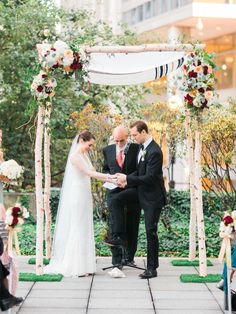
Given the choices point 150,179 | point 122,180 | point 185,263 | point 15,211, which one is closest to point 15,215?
point 15,211

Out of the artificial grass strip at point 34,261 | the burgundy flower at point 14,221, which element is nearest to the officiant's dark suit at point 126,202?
the artificial grass strip at point 34,261

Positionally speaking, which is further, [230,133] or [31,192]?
[31,192]

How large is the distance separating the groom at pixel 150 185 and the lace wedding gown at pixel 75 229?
72 centimetres

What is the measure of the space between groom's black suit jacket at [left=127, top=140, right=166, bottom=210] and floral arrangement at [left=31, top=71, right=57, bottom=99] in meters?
1.62

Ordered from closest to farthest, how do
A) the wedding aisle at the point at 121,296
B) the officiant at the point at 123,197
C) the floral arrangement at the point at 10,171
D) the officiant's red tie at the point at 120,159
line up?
the wedding aisle at the point at 121,296, the floral arrangement at the point at 10,171, the officiant at the point at 123,197, the officiant's red tie at the point at 120,159

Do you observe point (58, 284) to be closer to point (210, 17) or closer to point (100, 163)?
point (100, 163)

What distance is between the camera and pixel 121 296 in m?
10.3

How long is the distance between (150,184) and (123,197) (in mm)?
671

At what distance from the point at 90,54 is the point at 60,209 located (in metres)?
2.35

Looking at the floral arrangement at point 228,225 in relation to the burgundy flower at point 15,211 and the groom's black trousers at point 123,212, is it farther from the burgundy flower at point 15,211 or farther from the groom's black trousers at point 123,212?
the groom's black trousers at point 123,212

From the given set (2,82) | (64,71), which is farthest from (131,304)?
(2,82)

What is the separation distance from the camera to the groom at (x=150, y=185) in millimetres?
11627

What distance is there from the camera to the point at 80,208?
12.1 meters

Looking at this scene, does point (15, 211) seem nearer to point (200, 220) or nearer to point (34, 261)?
point (200, 220)
